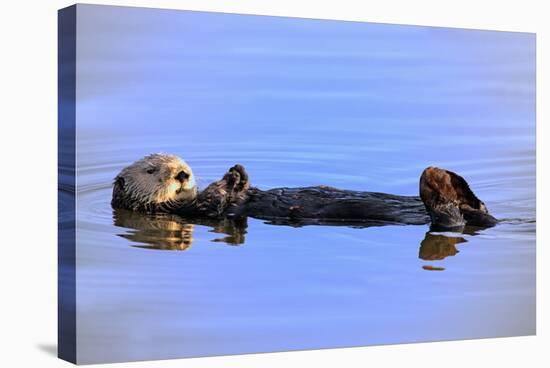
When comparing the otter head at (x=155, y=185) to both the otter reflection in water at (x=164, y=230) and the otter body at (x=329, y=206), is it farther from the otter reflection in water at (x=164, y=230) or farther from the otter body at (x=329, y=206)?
the otter body at (x=329, y=206)

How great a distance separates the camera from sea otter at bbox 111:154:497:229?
7.04 meters

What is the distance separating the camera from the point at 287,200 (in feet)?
24.1

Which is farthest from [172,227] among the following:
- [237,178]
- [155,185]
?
[237,178]

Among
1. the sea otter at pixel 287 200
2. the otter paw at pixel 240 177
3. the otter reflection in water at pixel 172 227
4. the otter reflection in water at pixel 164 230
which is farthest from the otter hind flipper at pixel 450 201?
the otter reflection in water at pixel 164 230

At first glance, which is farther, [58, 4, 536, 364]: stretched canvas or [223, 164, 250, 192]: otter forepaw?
[223, 164, 250, 192]: otter forepaw

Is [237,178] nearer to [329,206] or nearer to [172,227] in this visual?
[172,227]

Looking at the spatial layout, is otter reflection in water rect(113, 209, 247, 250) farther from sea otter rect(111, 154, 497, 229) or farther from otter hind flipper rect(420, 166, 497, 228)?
otter hind flipper rect(420, 166, 497, 228)

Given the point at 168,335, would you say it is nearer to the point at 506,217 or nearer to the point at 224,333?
the point at 224,333

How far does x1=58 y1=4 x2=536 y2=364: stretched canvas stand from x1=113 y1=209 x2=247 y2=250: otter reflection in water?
0.01m

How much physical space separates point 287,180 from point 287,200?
0.12 metres

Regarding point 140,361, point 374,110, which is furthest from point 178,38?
point 140,361

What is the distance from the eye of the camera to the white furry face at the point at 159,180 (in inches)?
276

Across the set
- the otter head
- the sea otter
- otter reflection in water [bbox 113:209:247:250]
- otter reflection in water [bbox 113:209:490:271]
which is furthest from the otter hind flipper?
the otter head

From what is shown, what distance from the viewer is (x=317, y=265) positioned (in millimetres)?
7301
